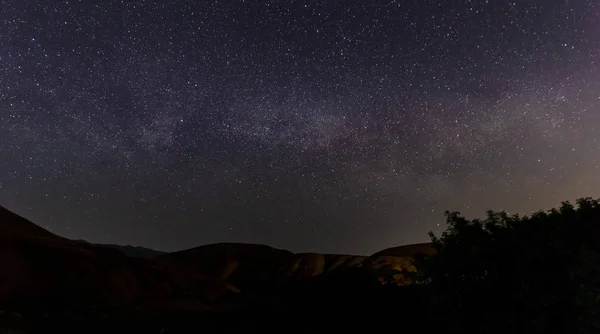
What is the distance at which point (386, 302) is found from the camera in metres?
26.7

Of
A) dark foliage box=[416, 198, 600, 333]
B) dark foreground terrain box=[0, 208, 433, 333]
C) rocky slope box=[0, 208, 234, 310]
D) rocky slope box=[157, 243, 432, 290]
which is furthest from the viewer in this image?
rocky slope box=[157, 243, 432, 290]

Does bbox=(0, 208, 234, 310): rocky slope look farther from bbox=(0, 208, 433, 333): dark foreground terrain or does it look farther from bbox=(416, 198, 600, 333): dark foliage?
bbox=(416, 198, 600, 333): dark foliage

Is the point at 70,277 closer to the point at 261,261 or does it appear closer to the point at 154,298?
the point at 154,298

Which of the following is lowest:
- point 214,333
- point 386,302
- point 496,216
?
point 214,333

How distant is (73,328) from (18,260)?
12.4 metres

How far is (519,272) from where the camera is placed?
13906 millimetres

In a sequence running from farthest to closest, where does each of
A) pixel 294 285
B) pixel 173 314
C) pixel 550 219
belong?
pixel 294 285, pixel 173 314, pixel 550 219

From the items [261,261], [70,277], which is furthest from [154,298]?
[261,261]

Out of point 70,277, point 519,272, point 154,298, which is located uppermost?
point 70,277

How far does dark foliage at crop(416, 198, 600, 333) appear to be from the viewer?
12141 mm

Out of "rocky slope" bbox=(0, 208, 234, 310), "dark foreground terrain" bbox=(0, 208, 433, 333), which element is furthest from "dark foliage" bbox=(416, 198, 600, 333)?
"rocky slope" bbox=(0, 208, 234, 310)

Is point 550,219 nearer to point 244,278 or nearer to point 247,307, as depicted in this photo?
point 247,307

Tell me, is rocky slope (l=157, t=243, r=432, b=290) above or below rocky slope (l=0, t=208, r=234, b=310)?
above

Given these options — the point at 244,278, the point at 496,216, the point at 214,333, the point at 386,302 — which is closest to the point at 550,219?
the point at 496,216
